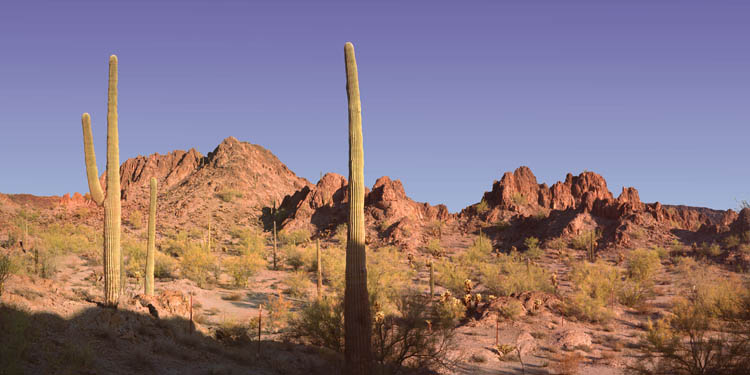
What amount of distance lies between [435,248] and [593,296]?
2211 centimetres

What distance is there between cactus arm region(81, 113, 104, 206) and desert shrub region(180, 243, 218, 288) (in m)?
14.8

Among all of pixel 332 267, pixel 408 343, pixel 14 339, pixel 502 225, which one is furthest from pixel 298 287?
pixel 502 225

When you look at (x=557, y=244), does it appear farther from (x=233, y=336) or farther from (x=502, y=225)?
(x=233, y=336)

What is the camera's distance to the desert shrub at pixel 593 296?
815 inches

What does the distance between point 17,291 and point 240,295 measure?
14444mm

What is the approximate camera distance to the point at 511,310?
68.1 ft

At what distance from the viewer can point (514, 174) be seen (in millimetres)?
61250

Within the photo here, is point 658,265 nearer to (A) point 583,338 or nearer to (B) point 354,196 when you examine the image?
(A) point 583,338

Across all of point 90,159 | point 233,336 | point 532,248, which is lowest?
point 233,336

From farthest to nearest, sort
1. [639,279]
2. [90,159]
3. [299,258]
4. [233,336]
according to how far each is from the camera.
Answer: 1. [299,258]
2. [639,279]
3. [233,336]
4. [90,159]

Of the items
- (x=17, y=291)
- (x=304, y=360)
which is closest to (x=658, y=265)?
(x=304, y=360)

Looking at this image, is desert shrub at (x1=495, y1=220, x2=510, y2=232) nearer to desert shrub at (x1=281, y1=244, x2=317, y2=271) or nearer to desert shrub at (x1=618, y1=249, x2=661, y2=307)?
desert shrub at (x1=618, y1=249, x2=661, y2=307)

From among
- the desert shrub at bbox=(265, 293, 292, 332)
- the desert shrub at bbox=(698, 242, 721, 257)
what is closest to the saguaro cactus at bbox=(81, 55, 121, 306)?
the desert shrub at bbox=(265, 293, 292, 332)

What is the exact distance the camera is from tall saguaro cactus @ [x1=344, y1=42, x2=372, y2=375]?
9719mm
